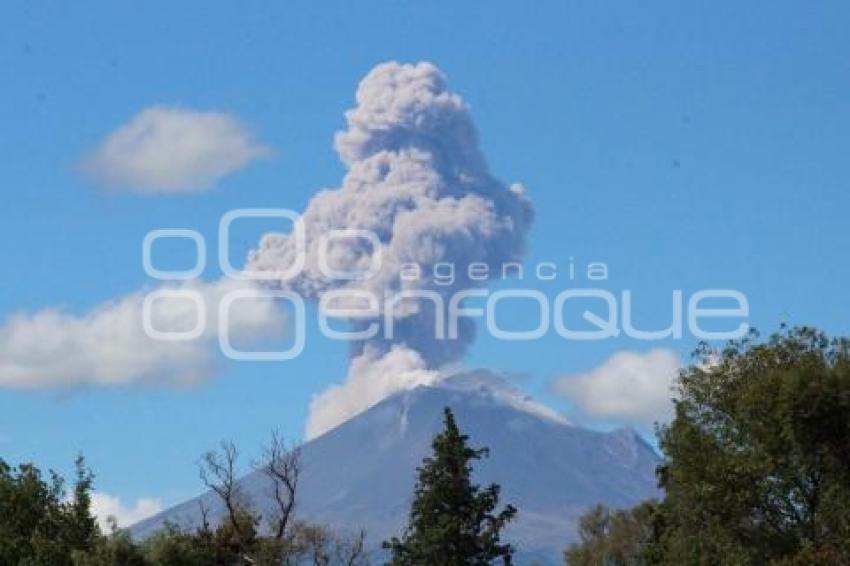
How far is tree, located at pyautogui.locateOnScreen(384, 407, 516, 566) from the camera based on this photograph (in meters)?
85.8

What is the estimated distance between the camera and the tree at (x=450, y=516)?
85750mm

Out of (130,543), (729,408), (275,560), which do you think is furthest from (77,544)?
(729,408)

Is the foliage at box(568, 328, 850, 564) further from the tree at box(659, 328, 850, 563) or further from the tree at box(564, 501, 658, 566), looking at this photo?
the tree at box(564, 501, 658, 566)

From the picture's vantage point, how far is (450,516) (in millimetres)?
86000

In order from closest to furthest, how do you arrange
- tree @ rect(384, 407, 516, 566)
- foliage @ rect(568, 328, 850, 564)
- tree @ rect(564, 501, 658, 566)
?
foliage @ rect(568, 328, 850, 564) → tree @ rect(384, 407, 516, 566) → tree @ rect(564, 501, 658, 566)

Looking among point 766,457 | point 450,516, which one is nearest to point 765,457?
point 766,457

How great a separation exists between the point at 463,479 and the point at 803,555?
23918 mm

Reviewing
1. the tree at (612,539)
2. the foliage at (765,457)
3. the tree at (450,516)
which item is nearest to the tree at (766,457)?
the foliage at (765,457)

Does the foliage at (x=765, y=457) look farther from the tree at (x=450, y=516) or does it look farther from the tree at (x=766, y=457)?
the tree at (x=450, y=516)

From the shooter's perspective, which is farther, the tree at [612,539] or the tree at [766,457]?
the tree at [612,539]

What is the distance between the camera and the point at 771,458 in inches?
2842

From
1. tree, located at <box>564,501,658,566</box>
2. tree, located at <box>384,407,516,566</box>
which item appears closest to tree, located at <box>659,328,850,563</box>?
tree, located at <box>384,407,516,566</box>

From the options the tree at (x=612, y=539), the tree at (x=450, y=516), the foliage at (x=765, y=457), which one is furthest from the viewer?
the tree at (x=612, y=539)

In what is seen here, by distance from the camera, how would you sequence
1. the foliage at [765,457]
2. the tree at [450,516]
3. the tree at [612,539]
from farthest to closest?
1. the tree at [612,539]
2. the tree at [450,516]
3. the foliage at [765,457]
